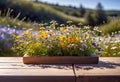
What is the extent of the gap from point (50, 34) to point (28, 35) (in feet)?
1.02

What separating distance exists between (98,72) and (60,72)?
334mm

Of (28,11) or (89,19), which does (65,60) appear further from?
(89,19)

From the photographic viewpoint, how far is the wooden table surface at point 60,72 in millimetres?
2979

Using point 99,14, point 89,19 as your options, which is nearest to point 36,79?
point 99,14

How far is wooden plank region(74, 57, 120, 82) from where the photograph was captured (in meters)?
2.98

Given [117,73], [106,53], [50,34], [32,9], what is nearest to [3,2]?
[32,9]

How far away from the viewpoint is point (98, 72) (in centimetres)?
309

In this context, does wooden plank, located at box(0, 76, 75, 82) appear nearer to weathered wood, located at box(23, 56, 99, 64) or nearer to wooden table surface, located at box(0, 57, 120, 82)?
wooden table surface, located at box(0, 57, 120, 82)

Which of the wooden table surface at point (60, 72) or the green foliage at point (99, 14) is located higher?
the green foliage at point (99, 14)

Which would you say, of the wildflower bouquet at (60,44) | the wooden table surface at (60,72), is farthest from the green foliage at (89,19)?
the wooden table surface at (60,72)

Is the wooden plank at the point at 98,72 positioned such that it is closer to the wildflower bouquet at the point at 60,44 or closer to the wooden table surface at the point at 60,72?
the wooden table surface at the point at 60,72

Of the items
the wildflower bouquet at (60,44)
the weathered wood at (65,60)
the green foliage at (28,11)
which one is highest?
the green foliage at (28,11)

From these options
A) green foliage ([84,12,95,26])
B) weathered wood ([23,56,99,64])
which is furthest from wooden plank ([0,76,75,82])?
green foliage ([84,12,95,26])

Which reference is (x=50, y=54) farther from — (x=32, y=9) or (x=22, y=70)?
(x=32, y=9)
